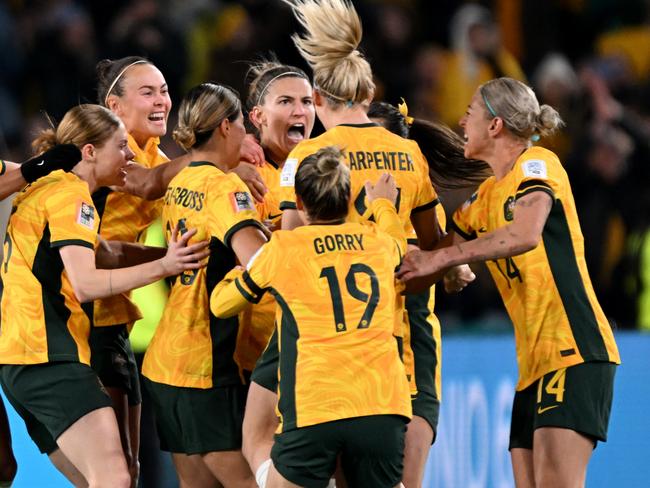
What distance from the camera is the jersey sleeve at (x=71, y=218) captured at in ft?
17.6

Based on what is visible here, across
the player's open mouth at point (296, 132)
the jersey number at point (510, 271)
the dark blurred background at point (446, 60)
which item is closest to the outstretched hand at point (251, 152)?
the player's open mouth at point (296, 132)

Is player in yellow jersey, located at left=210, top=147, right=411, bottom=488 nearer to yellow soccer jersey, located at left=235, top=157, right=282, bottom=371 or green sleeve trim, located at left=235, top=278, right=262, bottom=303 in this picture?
green sleeve trim, located at left=235, top=278, right=262, bottom=303

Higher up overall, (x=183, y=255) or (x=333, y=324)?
(x=183, y=255)

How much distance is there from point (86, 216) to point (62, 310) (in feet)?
1.36

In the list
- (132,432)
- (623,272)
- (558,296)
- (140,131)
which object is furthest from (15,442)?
(623,272)

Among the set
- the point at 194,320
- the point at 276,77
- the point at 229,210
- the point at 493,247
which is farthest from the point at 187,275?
the point at 493,247

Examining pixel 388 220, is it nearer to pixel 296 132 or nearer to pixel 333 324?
pixel 333 324

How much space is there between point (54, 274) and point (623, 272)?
17.6 feet

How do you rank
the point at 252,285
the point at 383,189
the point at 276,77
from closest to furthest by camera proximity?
the point at 252,285
the point at 383,189
the point at 276,77

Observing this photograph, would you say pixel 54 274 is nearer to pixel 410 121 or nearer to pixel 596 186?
pixel 410 121

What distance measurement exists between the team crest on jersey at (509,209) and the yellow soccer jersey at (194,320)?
1.08 m

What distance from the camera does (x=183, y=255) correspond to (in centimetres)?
528

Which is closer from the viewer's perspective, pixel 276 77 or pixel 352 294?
pixel 352 294

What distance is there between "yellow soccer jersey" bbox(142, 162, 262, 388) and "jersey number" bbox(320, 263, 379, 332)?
811 millimetres
